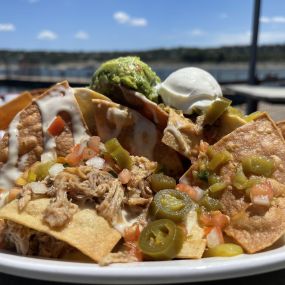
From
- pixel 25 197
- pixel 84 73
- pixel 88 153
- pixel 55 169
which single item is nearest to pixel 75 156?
pixel 88 153

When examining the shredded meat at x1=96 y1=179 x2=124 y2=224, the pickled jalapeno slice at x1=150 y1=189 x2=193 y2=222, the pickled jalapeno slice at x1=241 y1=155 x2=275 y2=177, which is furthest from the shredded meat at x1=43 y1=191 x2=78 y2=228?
the pickled jalapeno slice at x1=241 y1=155 x2=275 y2=177

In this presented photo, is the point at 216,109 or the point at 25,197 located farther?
the point at 216,109

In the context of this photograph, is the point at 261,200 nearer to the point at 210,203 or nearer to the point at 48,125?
the point at 210,203

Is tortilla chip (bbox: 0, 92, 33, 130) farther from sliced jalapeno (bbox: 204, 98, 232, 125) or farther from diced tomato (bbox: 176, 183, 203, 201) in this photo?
diced tomato (bbox: 176, 183, 203, 201)

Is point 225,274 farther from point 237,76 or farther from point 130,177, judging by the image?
point 237,76

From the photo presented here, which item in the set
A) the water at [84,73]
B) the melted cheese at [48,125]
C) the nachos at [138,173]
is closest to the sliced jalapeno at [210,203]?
the nachos at [138,173]

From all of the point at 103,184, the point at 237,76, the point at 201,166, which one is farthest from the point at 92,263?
the point at 237,76

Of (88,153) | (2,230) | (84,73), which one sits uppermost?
(88,153)
